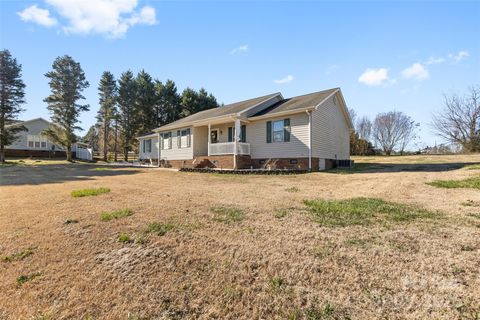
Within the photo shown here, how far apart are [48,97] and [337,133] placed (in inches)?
1276

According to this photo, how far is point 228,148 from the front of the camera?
16.8m

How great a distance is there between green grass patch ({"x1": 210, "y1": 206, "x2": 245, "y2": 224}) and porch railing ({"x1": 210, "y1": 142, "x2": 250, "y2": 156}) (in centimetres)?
1085

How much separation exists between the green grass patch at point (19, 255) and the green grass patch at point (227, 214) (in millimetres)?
2935

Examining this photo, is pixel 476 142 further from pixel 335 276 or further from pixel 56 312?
pixel 56 312

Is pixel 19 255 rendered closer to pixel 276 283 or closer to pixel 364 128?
pixel 276 283

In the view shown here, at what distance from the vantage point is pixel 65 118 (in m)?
30.1

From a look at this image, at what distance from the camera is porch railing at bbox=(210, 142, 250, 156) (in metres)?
16.5

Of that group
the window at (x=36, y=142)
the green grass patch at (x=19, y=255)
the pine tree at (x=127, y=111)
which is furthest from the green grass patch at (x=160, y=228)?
the window at (x=36, y=142)

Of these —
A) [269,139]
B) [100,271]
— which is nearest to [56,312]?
[100,271]

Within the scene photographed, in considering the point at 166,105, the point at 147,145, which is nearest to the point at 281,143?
the point at 147,145

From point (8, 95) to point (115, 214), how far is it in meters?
32.1

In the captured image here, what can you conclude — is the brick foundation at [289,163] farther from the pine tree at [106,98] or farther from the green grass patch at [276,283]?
the pine tree at [106,98]

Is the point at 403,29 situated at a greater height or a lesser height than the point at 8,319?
greater

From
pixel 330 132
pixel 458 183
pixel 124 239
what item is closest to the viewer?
pixel 124 239
